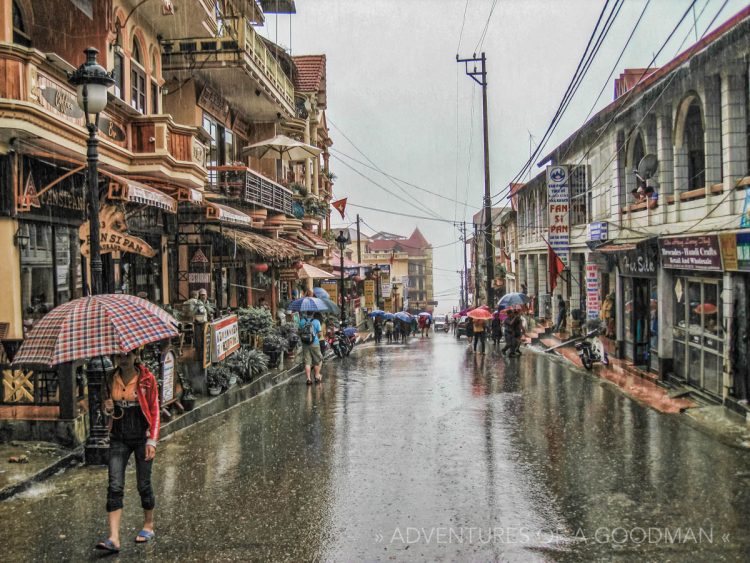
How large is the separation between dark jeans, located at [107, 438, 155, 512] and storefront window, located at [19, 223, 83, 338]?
636 centimetres

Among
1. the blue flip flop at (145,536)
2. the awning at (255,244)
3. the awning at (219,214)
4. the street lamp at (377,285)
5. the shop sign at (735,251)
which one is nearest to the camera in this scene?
the blue flip flop at (145,536)

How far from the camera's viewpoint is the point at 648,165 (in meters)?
16.3

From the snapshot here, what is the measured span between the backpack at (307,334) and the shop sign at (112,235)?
160 inches

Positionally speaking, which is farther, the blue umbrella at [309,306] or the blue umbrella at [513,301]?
the blue umbrella at [513,301]

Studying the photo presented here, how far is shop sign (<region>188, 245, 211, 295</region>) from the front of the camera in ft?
62.8

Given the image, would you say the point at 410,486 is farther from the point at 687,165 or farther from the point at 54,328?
the point at 687,165

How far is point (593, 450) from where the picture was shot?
9.44 metres

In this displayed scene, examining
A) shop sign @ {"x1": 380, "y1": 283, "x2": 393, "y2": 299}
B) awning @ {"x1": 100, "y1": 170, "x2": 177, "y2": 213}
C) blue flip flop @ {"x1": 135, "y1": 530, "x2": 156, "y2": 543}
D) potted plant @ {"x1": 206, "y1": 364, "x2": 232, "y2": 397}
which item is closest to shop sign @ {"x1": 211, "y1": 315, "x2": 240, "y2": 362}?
potted plant @ {"x1": 206, "y1": 364, "x2": 232, "y2": 397}

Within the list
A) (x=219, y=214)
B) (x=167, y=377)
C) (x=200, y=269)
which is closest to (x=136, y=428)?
(x=167, y=377)

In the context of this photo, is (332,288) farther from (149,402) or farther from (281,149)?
(149,402)

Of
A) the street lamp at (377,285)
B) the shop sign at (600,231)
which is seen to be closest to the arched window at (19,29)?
the shop sign at (600,231)

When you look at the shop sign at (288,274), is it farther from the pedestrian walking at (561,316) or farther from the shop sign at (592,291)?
the shop sign at (592,291)

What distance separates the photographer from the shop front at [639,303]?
55.5 feet

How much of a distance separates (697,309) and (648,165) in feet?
13.1
